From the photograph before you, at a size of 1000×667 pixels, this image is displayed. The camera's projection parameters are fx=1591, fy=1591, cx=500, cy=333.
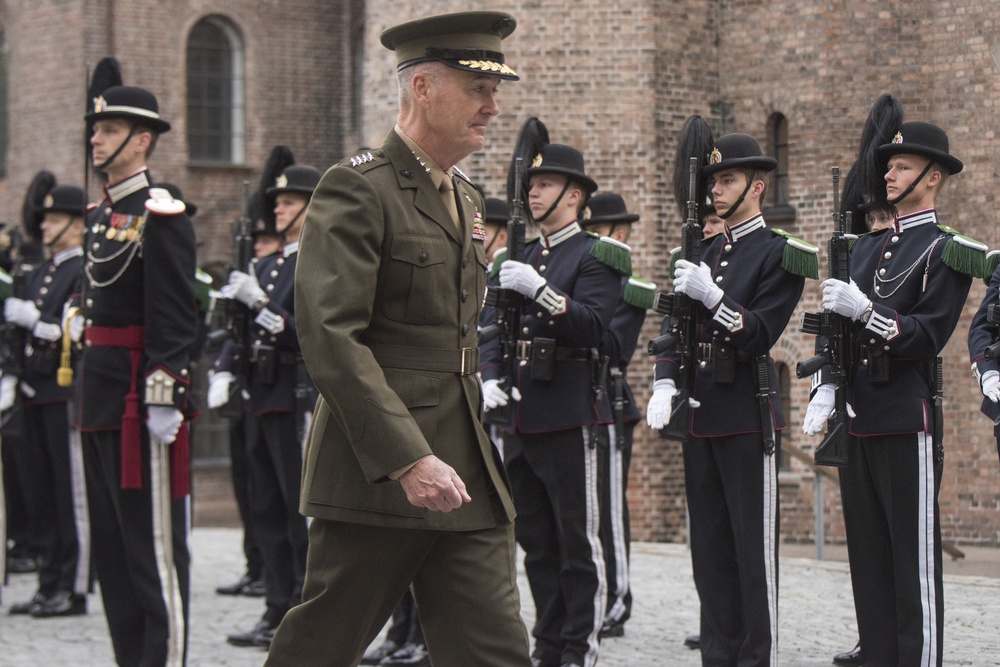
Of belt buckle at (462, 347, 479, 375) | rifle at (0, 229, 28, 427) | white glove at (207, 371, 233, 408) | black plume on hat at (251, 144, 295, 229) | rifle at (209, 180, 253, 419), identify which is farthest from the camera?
rifle at (0, 229, 28, 427)

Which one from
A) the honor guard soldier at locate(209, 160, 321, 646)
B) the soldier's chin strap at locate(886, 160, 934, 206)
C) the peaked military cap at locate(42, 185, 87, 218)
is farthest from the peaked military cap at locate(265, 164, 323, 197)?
the soldier's chin strap at locate(886, 160, 934, 206)

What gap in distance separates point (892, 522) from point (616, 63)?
9.33 metres

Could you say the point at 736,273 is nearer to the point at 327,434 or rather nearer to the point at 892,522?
the point at 892,522

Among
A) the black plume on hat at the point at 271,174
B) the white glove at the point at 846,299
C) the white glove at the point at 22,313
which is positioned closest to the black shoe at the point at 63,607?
the white glove at the point at 22,313

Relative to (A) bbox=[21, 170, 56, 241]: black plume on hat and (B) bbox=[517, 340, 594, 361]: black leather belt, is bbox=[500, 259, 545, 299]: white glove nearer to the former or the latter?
(B) bbox=[517, 340, 594, 361]: black leather belt

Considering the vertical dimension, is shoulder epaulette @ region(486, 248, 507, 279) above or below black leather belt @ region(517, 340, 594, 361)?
above

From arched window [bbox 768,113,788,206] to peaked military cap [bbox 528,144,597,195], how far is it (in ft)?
24.1

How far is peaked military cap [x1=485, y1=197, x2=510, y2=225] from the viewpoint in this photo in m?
9.95

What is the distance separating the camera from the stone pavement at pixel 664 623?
791 centimetres

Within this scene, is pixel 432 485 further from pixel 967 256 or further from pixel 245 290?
pixel 245 290

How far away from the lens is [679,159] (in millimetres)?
7133

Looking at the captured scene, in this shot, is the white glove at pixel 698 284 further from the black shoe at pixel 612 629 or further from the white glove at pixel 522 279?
the black shoe at pixel 612 629

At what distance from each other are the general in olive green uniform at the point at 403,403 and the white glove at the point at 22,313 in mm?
6707

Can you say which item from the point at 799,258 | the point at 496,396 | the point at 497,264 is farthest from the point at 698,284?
the point at 497,264
